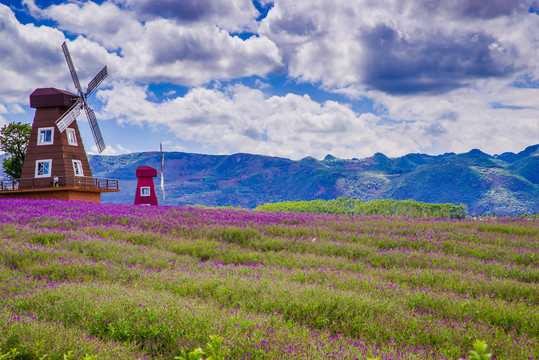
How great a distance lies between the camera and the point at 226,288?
6.86 meters

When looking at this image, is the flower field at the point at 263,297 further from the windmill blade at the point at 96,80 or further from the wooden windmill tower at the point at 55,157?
the windmill blade at the point at 96,80

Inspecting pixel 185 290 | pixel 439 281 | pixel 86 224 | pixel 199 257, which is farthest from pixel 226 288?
pixel 86 224

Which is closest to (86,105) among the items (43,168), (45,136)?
(45,136)

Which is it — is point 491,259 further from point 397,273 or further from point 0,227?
point 0,227

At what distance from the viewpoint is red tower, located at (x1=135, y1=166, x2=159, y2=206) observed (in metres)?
35.6

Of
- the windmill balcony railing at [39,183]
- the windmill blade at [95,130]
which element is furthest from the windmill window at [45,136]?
the windmill blade at [95,130]

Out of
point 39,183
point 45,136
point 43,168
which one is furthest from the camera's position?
point 45,136

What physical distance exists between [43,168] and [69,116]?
5.10 m

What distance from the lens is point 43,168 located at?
29688 millimetres

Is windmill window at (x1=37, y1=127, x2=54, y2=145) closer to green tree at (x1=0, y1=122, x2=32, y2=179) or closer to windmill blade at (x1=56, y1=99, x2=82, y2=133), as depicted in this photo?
windmill blade at (x1=56, y1=99, x2=82, y2=133)

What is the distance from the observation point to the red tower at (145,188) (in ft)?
117

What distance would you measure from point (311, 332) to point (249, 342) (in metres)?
1.29

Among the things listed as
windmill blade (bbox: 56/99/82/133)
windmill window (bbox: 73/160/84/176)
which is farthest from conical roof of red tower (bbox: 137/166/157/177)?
windmill blade (bbox: 56/99/82/133)

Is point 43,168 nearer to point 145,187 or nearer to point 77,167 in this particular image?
point 77,167
